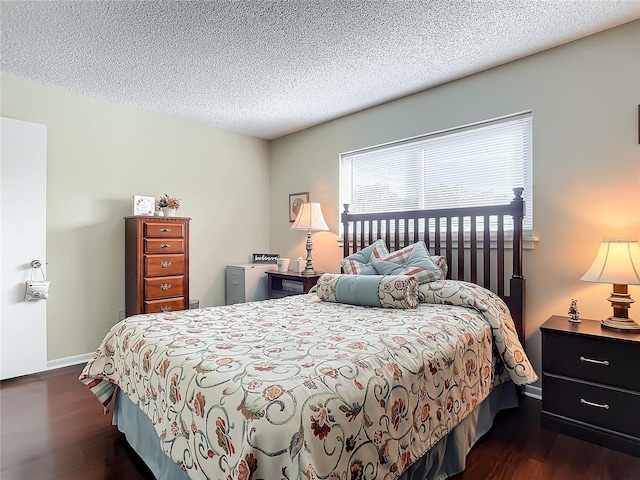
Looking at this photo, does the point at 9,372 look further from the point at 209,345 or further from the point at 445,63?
the point at 445,63

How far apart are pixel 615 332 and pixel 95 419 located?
308 centimetres

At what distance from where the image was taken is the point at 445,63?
2.64 metres

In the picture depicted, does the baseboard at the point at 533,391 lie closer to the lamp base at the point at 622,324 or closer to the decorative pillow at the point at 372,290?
the lamp base at the point at 622,324

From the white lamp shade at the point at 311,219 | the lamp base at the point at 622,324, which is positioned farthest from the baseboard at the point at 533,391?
the white lamp shade at the point at 311,219

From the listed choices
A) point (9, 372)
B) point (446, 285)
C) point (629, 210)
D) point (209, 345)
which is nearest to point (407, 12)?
point (446, 285)

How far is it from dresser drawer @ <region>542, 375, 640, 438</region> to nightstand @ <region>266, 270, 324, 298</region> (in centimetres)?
202

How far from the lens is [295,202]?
4328mm

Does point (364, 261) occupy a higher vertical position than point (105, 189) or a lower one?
lower

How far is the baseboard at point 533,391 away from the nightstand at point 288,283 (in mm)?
1915

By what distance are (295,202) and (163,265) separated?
1696 mm

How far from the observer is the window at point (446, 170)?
2.69 metres

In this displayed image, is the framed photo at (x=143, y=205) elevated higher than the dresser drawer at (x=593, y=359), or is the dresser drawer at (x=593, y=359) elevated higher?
the framed photo at (x=143, y=205)

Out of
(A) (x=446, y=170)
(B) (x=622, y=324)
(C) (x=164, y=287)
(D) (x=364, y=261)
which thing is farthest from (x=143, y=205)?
(B) (x=622, y=324)

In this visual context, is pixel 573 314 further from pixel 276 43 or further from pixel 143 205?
pixel 143 205
